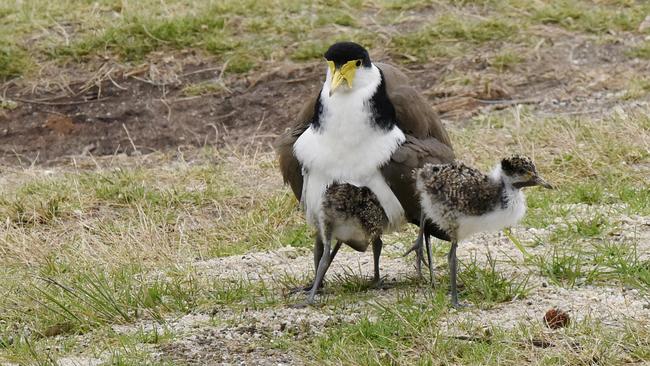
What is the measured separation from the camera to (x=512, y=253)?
6.19m

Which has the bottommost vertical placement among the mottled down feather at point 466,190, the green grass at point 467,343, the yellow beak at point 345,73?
the green grass at point 467,343

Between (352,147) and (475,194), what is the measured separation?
65 cm

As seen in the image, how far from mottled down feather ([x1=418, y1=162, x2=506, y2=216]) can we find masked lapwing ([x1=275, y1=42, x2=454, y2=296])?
31cm

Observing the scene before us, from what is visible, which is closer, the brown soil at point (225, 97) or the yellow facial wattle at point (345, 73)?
the yellow facial wattle at point (345, 73)

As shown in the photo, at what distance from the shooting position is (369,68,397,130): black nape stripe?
18.1 ft

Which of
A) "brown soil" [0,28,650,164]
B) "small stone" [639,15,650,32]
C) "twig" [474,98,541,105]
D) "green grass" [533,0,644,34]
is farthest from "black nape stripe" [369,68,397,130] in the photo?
"small stone" [639,15,650,32]

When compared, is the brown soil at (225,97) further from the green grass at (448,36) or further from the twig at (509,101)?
the green grass at (448,36)

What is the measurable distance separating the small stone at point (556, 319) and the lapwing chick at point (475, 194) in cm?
46

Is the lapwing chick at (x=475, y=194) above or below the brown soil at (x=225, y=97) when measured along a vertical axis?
above

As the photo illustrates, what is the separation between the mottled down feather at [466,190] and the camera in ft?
16.8

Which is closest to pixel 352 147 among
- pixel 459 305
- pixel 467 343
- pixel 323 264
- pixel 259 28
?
pixel 323 264

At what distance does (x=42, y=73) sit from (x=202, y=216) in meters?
3.37

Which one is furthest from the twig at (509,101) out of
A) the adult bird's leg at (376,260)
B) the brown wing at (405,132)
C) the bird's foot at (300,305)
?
the bird's foot at (300,305)

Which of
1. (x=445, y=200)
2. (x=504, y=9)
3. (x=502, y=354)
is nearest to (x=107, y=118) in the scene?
(x=504, y=9)
